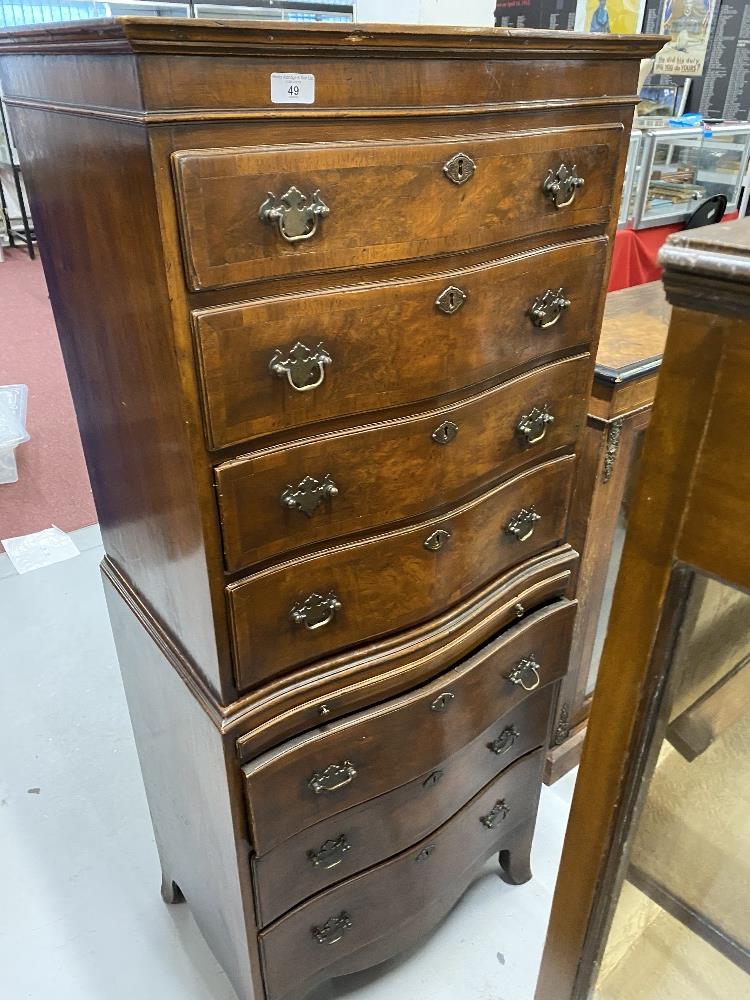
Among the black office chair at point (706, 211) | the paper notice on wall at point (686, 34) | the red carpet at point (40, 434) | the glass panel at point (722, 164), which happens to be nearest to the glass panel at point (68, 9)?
the red carpet at point (40, 434)

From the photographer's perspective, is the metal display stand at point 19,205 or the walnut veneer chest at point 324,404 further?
the metal display stand at point 19,205

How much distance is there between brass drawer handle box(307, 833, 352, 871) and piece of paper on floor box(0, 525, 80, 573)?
1.64m

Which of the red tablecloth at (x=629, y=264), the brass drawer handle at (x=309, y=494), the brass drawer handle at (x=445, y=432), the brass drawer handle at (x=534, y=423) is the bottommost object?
the red tablecloth at (x=629, y=264)

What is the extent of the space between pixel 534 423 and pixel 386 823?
0.62m

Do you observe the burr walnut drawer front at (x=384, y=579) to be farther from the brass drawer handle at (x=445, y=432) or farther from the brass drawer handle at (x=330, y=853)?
the brass drawer handle at (x=330, y=853)

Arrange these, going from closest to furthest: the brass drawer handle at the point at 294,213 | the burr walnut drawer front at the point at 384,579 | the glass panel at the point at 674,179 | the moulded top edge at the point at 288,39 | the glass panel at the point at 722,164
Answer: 1. the moulded top edge at the point at 288,39
2. the brass drawer handle at the point at 294,213
3. the burr walnut drawer front at the point at 384,579
4. the glass panel at the point at 674,179
5. the glass panel at the point at 722,164

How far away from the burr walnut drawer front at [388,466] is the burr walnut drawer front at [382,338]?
3cm

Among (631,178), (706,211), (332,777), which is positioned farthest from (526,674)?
(631,178)

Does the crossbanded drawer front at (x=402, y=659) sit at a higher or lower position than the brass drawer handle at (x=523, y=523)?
lower

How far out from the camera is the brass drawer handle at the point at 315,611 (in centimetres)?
92

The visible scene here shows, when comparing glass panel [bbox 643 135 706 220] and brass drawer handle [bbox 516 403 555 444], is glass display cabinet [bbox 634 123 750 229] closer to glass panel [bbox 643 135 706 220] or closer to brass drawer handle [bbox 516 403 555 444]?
glass panel [bbox 643 135 706 220]

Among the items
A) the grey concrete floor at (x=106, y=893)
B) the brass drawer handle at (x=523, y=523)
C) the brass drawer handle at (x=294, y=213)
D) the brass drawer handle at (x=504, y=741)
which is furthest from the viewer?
the grey concrete floor at (x=106, y=893)

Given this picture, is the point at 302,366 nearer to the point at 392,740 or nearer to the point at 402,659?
the point at 402,659

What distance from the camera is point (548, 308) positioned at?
97cm
